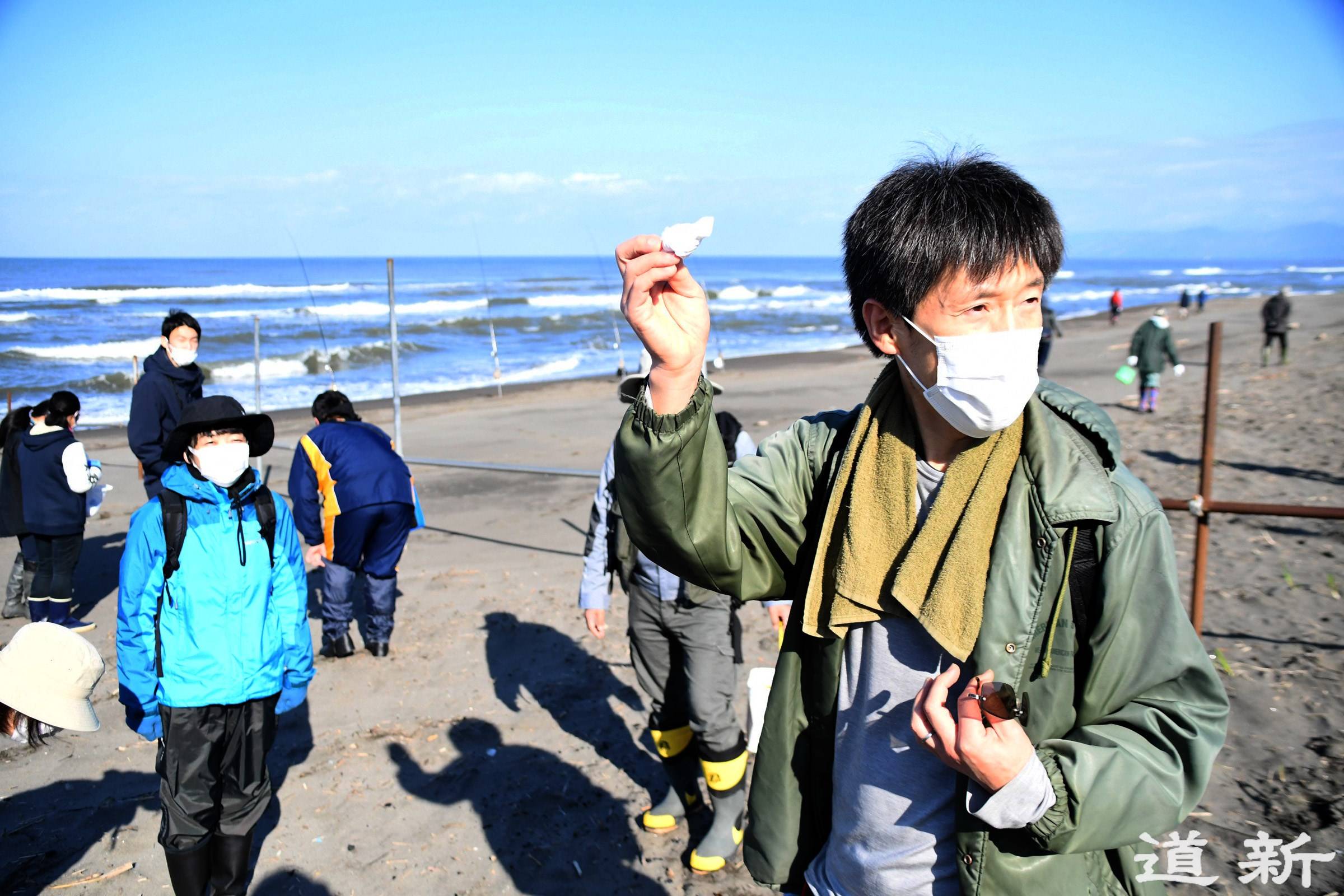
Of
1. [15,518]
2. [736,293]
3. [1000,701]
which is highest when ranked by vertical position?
[736,293]

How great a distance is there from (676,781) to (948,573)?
3124mm

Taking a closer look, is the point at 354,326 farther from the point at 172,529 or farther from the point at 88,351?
the point at 172,529

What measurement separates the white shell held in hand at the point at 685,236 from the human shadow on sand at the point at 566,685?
392cm

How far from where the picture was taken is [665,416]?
4.94 feet

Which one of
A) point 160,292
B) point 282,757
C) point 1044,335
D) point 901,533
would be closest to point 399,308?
point 160,292

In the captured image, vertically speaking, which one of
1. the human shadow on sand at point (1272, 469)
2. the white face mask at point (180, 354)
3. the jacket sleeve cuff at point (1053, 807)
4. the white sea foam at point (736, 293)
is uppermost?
the white sea foam at point (736, 293)

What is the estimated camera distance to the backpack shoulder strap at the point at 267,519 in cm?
379

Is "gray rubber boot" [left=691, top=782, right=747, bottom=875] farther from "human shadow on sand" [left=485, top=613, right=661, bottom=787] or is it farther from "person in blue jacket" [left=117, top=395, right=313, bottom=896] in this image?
"person in blue jacket" [left=117, top=395, right=313, bottom=896]

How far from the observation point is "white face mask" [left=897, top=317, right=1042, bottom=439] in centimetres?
161

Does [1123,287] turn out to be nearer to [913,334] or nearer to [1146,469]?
[1146,469]

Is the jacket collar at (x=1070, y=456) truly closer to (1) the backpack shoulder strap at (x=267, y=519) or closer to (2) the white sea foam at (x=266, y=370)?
(1) the backpack shoulder strap at (x=267, y=519)

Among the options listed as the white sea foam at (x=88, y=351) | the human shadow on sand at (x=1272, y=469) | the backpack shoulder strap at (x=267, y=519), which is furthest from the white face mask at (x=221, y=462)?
the white sea foam at (x=88, y=351)

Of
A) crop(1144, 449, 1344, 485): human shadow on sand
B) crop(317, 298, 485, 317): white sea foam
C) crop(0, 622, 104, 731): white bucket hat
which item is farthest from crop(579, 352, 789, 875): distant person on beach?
crop(317, 298, 485, 317): white sea foam

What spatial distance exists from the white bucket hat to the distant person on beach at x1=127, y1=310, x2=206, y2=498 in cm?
352
